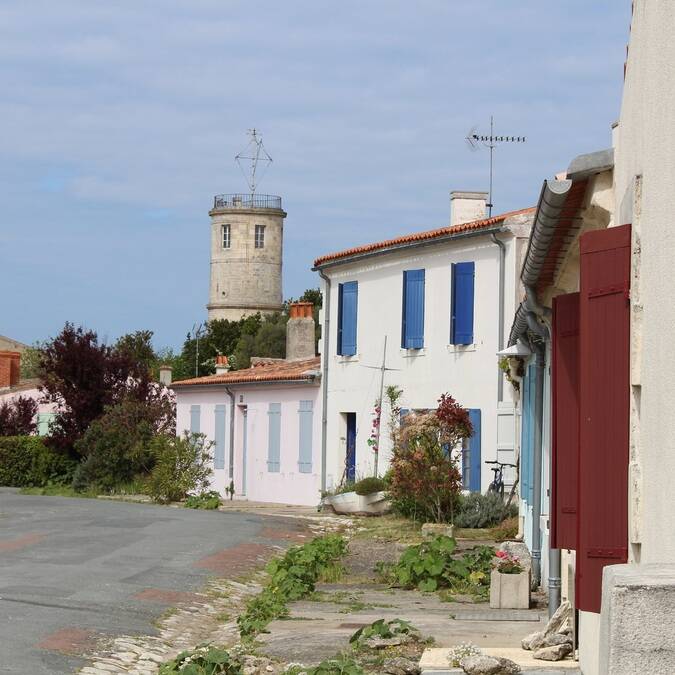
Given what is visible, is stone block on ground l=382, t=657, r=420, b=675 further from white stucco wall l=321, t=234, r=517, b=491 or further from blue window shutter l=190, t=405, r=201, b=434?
blue window shutter l=190, t=405, r=201, b=434

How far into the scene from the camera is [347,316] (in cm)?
2953

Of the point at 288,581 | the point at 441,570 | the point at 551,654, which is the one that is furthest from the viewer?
the point at 441,570

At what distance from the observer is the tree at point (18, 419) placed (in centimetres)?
4503

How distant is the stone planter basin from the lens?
25.5 metres

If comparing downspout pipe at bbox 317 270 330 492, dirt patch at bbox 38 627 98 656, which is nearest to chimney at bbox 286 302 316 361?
downspout pipe at bbox 317 270 330 492

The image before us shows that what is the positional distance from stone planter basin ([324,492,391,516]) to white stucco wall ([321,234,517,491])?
4.44ft

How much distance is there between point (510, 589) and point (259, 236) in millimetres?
65860

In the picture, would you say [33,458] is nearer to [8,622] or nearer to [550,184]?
[8,622]

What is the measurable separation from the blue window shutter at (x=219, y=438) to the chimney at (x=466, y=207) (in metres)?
9.23

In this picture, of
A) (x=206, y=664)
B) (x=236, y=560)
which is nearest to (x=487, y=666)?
(x=206, y=664)

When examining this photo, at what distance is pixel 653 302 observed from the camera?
575 cm

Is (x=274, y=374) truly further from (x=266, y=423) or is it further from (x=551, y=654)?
(x=551, y=654)

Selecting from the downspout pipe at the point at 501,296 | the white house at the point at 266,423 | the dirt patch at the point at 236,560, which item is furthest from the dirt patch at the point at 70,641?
the white house at the point at 266,423

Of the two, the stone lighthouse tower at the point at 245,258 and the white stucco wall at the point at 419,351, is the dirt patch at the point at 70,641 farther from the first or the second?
the stone lighthouse tower at the point at 245,258
